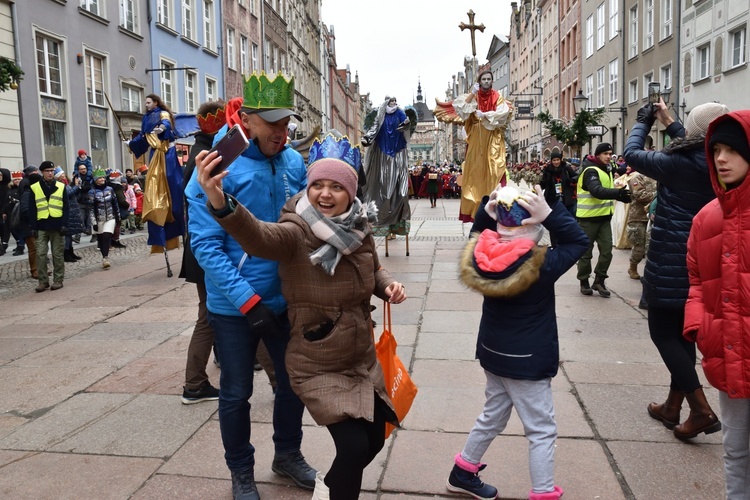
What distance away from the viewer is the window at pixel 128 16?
21562 millimetres

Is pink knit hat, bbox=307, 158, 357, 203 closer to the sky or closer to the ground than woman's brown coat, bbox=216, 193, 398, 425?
closer to the sky

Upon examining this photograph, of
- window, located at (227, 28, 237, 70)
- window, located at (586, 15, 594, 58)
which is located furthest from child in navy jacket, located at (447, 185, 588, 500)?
window, located at (586, 15, 594, 58)

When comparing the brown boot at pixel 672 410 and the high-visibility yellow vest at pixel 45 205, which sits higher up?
the high-visibility yellow vest at pixel 45 205

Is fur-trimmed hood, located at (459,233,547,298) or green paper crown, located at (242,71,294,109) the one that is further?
green paper crown, located at (242,71,294,109)

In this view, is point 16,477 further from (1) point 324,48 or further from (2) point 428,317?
(1) point 324,48

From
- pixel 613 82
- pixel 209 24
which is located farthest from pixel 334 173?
pixel 613 82

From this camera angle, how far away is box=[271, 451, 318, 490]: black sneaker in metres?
3.24

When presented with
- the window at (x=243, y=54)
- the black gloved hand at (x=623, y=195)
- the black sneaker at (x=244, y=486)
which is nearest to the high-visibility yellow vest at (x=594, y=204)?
the black gloved hand at (x=623, y=195)

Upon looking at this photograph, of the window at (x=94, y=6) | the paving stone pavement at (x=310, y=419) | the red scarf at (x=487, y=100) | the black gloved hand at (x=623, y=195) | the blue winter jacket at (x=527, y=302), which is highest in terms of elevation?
the window at (x=94, y=6)

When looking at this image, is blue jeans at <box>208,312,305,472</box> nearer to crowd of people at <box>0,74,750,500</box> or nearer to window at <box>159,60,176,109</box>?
crowd of people at <box>0,74,750,500</box>

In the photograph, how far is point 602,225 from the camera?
7898mm

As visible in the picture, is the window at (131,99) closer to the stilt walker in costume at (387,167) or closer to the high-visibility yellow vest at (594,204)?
the stilt walker in costume at (387,167)

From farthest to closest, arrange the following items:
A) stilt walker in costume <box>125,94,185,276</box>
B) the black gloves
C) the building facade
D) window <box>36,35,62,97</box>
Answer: window <box>36,35,62,97</box>
the building facade
stilt walker in costume <box>125,94,185,276</box>
the black gloves

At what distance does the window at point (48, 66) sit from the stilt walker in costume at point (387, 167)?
1128cm
